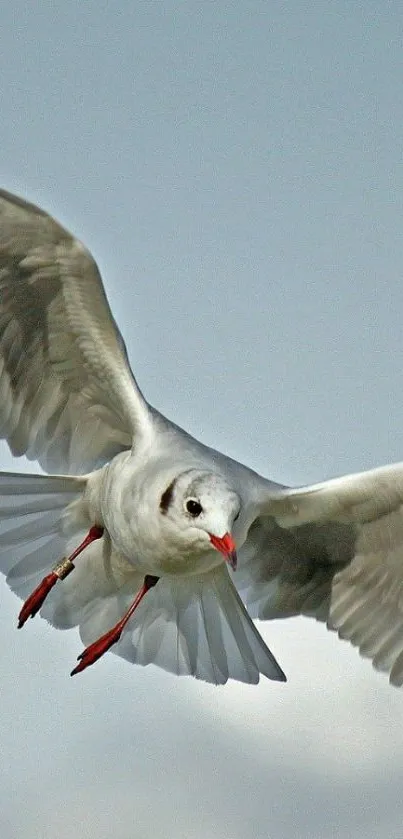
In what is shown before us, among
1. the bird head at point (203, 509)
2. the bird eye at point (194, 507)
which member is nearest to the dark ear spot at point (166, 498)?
the bird head at point (203, 509)

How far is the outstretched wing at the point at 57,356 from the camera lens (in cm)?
874

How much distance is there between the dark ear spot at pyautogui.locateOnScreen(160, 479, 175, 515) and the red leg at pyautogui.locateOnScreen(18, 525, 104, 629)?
4.87 feet

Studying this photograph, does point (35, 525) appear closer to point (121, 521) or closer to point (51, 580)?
point (51, 580)

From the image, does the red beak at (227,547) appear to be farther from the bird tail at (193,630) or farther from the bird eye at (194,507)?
the bird tail at (193,630)

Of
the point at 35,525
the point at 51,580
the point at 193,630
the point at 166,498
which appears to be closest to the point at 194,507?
the point at 166,498

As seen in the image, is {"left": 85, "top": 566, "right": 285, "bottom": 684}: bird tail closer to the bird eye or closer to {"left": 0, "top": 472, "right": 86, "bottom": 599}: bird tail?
{"left": 0, "top": 472, "right": 86, "bottom": 599}: bird tail

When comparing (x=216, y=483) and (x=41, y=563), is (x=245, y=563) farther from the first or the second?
(x=216, y=483)

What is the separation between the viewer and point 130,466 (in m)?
8.65

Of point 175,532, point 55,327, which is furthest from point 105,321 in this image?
point 175,532

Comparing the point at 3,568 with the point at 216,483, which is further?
the point at 3,568

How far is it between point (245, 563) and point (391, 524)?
0.91 metres

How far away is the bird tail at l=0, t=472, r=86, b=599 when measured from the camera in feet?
30.9

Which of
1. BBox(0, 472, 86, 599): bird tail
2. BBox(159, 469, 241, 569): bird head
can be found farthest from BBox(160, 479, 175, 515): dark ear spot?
BBox(0, 472, 86, 599): bird tail

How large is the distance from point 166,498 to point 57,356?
5.34ft
